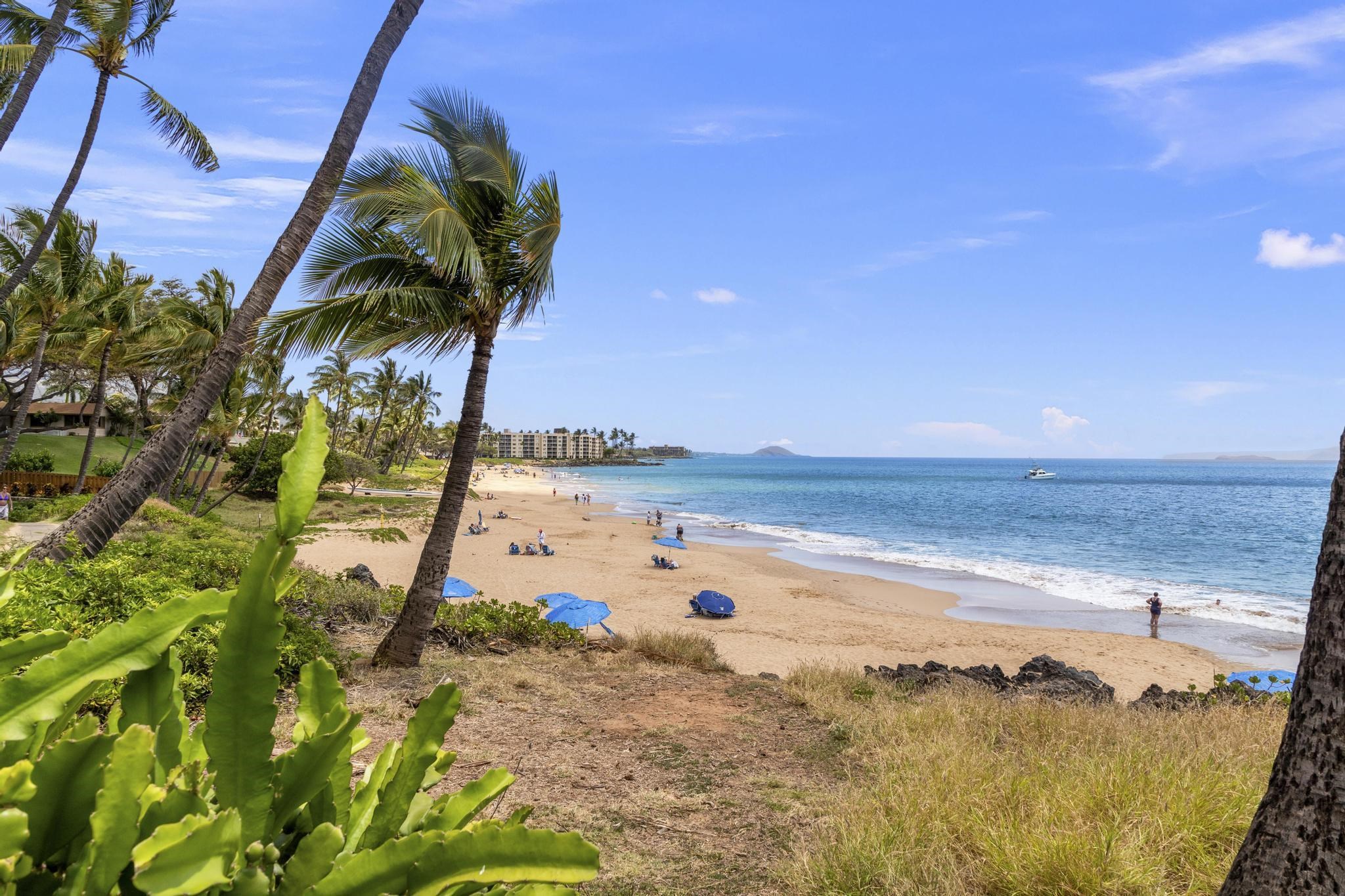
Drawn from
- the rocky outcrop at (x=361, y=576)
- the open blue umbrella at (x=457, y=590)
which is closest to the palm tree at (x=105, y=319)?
the rocky outcrop at (x=361, y=576)

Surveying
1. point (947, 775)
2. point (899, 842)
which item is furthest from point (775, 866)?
point (947, 775)

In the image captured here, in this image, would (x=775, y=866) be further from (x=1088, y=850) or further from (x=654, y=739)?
(x=654, y=739)

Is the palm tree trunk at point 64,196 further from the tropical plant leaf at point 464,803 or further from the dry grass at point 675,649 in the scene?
the tropical plant leaf at point 464,803

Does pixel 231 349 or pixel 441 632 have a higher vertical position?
pixel 231 349

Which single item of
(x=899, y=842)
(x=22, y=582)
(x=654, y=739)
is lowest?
(x=654, y=739)

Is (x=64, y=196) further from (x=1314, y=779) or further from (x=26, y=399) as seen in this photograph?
(x=1314, y=779)

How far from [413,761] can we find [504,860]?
0.41m

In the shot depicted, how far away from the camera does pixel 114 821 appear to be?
1.08 metres

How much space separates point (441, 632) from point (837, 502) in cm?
6678

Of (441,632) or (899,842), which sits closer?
(899,842)

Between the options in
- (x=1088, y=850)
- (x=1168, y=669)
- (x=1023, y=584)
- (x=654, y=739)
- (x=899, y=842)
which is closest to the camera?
(x=1088, y=850)

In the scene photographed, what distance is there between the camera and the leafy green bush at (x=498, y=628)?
10.4 m

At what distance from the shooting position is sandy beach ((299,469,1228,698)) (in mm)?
16266

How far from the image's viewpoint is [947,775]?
4.93 meters
